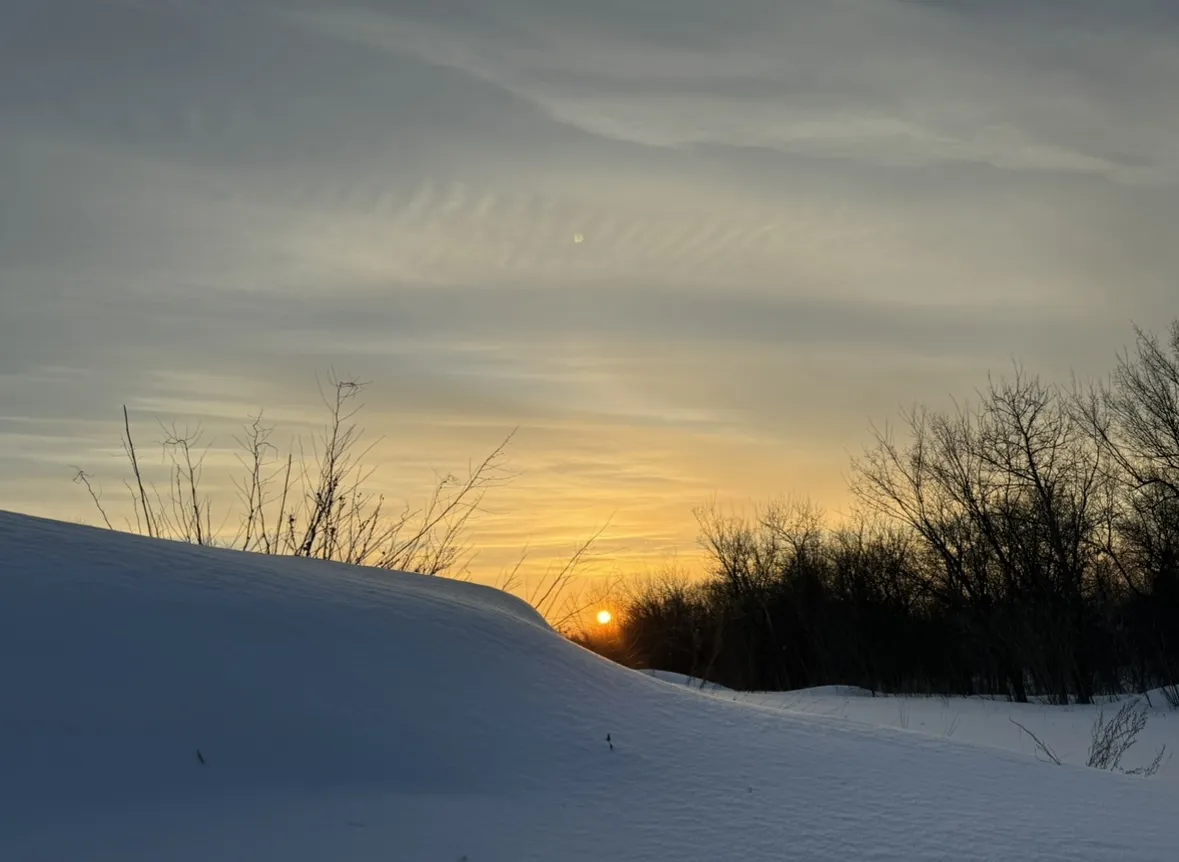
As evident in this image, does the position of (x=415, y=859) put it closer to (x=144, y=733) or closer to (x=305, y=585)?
(x=144, y=733)

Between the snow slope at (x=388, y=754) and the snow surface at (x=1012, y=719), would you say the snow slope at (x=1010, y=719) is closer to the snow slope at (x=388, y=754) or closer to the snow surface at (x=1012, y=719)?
the snow surface at (x=1012, y=719)

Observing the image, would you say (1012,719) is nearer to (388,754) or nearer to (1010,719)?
(1010,719)

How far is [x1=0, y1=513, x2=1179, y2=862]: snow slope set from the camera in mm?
1716

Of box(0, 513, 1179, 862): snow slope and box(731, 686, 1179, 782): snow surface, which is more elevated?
box(0, 513, 1179, 862): snow slope

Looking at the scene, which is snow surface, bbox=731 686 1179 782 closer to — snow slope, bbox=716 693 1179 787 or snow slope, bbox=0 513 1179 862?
snow slope, bbox=716 693 1179 787

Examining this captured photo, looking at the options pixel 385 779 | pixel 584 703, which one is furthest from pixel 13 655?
pixel 584 703

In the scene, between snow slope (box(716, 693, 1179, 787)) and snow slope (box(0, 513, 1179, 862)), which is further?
snow slope (box(716, 693, 1179, 787))

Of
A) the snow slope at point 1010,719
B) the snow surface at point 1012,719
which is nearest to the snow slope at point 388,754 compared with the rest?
the snow surface at point 1012,719

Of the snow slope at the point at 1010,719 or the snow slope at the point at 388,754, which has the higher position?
the snow slope at the point at 388,754

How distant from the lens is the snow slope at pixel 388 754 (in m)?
1.72

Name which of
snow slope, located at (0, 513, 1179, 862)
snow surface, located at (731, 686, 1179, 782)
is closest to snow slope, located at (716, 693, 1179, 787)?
snow surface, located at (731, 686, 1179, 782)

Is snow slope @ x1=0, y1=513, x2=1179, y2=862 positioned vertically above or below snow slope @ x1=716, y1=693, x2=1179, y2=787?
above

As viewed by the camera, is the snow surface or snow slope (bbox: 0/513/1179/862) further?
the snow surface

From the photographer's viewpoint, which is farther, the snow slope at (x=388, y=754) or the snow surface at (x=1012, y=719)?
the snow surface at (x=1012, y=719)
